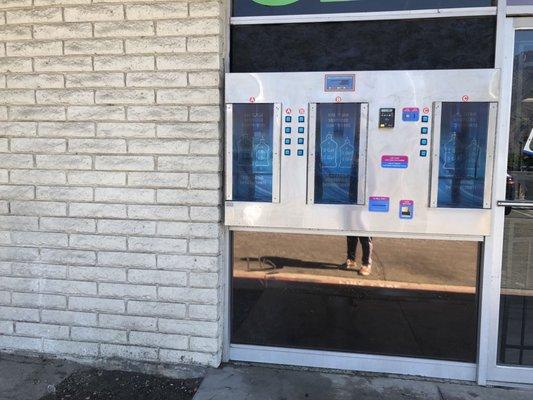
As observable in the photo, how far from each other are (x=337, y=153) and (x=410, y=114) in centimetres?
56

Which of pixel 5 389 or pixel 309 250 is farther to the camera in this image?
pixel 309 250

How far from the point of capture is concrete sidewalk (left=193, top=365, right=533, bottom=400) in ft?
10.3

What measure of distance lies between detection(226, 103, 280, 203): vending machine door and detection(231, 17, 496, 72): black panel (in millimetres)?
362

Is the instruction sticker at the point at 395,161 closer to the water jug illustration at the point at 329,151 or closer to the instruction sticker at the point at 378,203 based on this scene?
the instruction sticker at the point at 378,203

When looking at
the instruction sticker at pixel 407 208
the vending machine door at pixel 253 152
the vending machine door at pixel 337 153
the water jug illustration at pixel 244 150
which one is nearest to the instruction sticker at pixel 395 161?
the vending machine door at pixel 337 153

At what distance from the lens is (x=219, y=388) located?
325 cm

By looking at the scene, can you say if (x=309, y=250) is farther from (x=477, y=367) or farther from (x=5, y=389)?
(x=5, y=389)

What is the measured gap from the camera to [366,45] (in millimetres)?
3301

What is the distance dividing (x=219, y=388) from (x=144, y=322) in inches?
31.4

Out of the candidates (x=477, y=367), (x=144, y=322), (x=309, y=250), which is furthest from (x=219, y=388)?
(x=477, y=367)

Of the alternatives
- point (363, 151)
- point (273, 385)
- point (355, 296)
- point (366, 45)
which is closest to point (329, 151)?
point (363, 151)

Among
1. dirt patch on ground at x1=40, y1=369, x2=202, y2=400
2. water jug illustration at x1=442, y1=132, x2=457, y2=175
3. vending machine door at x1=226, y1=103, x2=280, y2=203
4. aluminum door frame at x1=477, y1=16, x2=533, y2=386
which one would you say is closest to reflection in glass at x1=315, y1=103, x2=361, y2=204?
vending machine door at x1=226, y1=103, x2=280, y2=203

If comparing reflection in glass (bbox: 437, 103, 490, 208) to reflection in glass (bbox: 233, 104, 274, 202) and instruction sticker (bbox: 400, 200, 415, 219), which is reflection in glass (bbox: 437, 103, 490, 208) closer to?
instruction sticker (bbox: 400, 200, 415, 219)

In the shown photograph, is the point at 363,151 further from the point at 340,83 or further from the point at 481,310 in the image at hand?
the point at 481,310
